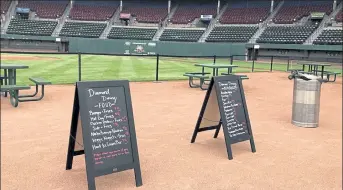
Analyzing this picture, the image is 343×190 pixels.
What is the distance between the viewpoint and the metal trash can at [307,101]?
7.76 meters

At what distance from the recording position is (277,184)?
15.4 ft

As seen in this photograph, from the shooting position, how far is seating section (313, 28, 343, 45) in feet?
123

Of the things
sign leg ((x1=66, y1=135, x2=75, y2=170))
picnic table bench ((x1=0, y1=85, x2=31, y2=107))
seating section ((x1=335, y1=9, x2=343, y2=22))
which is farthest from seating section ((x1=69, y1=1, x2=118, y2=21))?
sign leg ((x1=66, y1=135, x2=75, y2=170))

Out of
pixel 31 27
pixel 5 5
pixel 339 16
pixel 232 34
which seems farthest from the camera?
pixel 5 5

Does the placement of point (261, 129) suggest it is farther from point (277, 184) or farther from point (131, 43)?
point (131, 43)

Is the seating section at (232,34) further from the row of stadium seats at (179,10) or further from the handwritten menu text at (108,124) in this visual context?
the handwritten menu text at (108,124)

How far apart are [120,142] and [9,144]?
263 centimetres

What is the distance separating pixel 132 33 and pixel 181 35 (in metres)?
7.11

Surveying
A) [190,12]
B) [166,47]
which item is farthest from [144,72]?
[190,12]

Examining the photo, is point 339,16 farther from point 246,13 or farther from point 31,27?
point 31,27

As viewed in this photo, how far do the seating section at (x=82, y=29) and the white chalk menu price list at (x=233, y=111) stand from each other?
45048 millimetres

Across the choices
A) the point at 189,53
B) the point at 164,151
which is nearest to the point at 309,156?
the point at 164,151

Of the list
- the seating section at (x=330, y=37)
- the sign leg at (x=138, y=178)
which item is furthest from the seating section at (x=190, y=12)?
the sign leg at (x=138, y=178)

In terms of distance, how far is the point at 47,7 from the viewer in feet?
189
